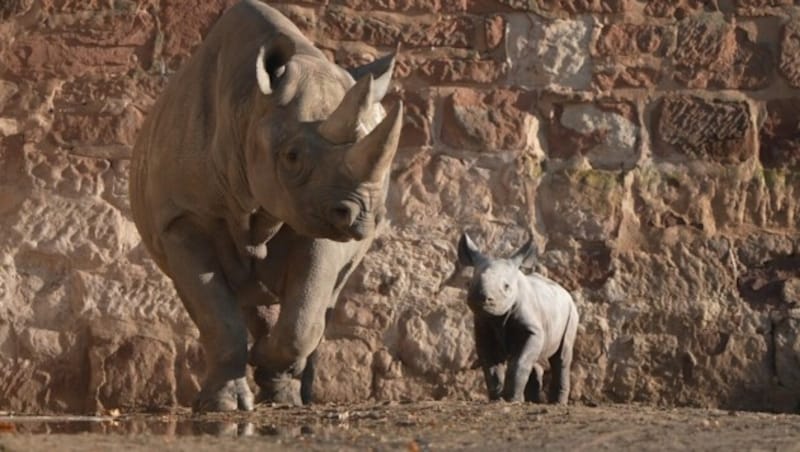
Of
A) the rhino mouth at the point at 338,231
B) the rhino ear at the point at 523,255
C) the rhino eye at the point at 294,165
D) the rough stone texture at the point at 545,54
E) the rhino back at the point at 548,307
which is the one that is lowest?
the rhino back at the point at 548,307

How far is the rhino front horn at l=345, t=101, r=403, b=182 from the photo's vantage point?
19.8 ft

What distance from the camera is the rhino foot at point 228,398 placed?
6.75 meters

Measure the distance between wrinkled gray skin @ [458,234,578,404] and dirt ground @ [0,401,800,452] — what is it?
61cm

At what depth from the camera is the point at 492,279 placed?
7.72 m

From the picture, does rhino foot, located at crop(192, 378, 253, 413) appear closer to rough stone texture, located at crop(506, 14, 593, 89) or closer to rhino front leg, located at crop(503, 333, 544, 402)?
rhino front leg, located at crop(503, 333, 544, 402)

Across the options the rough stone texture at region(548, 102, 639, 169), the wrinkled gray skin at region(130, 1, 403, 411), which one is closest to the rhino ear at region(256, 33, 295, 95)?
the wrinkled gray skin at region(130, 1, 403, 411)

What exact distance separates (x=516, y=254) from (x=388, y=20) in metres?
1.51

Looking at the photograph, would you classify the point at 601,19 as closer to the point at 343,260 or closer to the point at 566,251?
the point at 566,251

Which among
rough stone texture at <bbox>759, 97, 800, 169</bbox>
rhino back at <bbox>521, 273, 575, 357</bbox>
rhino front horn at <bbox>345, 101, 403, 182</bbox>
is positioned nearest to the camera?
rhino front horn at <bbox>345, 101, 403, 182</bbox>

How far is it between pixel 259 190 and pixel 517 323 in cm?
166

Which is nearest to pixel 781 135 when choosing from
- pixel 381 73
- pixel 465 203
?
pixel 465 203

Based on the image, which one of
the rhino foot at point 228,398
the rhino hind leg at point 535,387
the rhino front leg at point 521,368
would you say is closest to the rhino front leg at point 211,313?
the rhino foot at point 228,398

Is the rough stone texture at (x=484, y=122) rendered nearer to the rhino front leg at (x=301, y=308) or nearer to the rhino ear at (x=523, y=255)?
the rhino ear at (x=523, y=255)

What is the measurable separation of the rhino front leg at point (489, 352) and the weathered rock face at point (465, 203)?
0.80 metres
